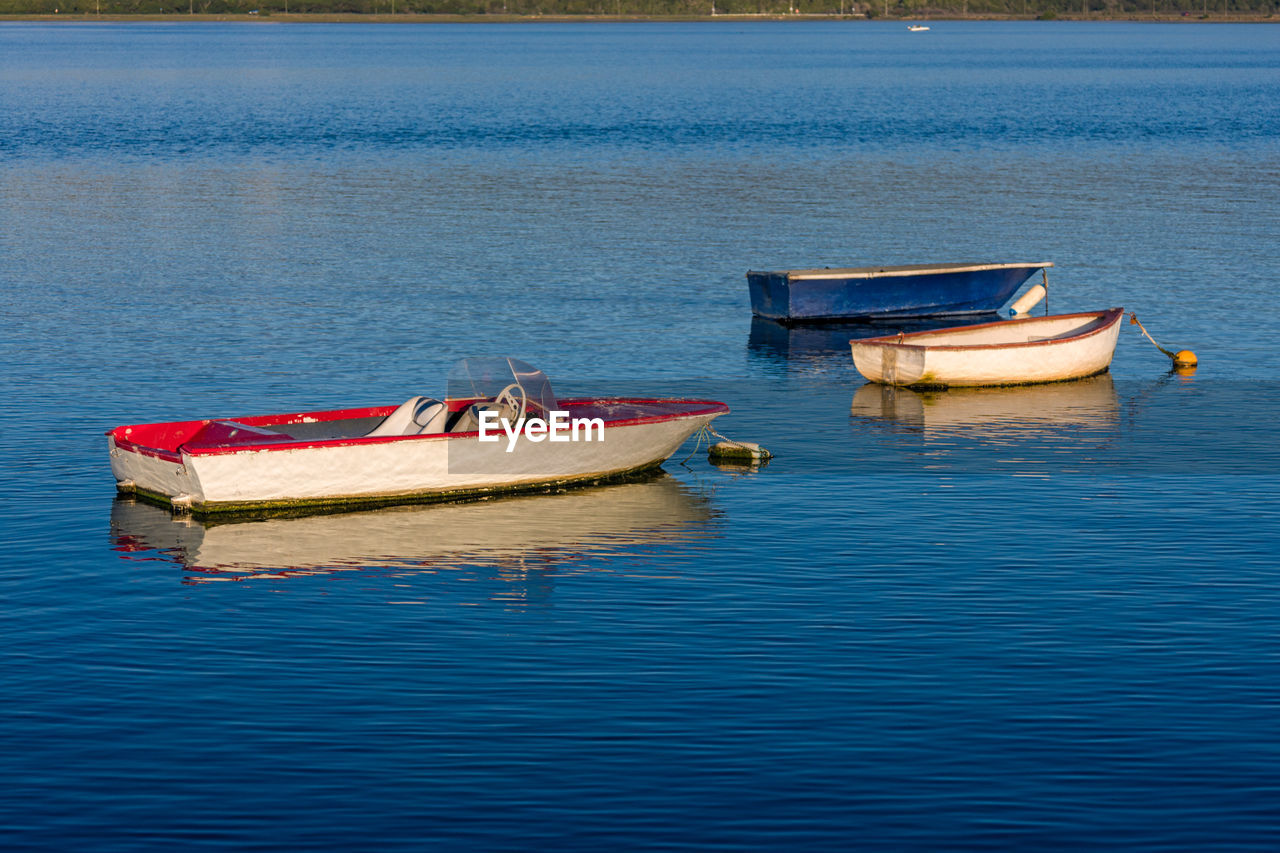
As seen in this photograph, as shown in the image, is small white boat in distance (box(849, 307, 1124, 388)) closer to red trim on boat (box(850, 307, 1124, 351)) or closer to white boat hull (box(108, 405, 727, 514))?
red trim on boat (box(850, 307, 1124, 351))

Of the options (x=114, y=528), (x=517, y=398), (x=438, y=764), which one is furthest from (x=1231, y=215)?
(x=438, y=764)

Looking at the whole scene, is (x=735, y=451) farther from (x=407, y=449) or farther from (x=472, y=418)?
(x=407, y=449)

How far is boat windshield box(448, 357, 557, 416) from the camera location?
87.5ft

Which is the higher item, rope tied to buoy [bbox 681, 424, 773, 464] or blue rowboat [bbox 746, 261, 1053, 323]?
blue rowboat [bbox 746, 261, 1053, 323]

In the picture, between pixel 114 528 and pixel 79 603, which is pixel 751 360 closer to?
pixel 114 528

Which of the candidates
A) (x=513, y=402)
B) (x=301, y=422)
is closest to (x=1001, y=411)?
(x=513, y=402)

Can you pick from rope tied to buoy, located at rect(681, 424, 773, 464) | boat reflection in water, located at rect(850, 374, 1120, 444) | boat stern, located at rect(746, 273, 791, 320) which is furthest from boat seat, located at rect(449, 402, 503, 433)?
boat stern, located at rect(746, 273, 791, 320)

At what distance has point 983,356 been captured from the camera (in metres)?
35.8

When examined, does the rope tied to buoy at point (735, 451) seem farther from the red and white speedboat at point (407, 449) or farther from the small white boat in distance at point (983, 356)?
the small white boat in distance at point (983, 356)

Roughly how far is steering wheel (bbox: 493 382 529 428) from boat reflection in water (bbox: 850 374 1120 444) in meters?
9.04

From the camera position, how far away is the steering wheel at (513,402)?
26281mm

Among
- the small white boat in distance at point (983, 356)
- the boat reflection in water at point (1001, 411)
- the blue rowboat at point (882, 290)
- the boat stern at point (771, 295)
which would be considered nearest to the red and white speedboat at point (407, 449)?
the boat reflection in water at point (1001, 411)

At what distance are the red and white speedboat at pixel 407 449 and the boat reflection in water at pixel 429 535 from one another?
36 centimetres

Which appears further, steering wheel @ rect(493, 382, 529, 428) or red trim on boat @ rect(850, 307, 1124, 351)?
red trim on boat @ rect(850, 307, 1124, 351)
